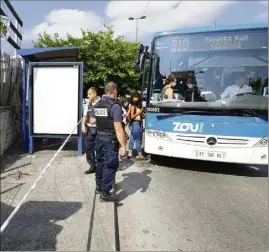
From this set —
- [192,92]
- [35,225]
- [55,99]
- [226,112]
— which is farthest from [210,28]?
[35,225]

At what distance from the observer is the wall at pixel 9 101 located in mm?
6756

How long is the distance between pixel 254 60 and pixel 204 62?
3.07 feet

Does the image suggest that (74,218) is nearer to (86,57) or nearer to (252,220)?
(252,220)

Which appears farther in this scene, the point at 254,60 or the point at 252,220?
the point at 254,60

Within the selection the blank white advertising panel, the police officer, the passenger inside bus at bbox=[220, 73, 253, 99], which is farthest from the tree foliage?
the police officer

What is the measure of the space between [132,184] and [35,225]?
2152 mm

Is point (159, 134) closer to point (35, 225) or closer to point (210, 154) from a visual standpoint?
point (210, 154)

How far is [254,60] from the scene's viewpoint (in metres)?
5.65

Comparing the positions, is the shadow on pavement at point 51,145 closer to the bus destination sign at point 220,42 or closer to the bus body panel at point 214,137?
the bus body panel at point 214,137

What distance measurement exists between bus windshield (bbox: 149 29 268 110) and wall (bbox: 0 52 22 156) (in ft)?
11.7

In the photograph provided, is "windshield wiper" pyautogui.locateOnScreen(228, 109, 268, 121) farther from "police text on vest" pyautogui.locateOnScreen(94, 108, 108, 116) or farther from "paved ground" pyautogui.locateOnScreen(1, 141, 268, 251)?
"police text on vest" pyautogui.locateOnScreen(94, 108, 108, 116)

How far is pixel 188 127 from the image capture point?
5777mm

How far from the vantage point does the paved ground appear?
3225 millimetres

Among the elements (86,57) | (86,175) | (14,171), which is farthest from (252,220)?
(86,57)
